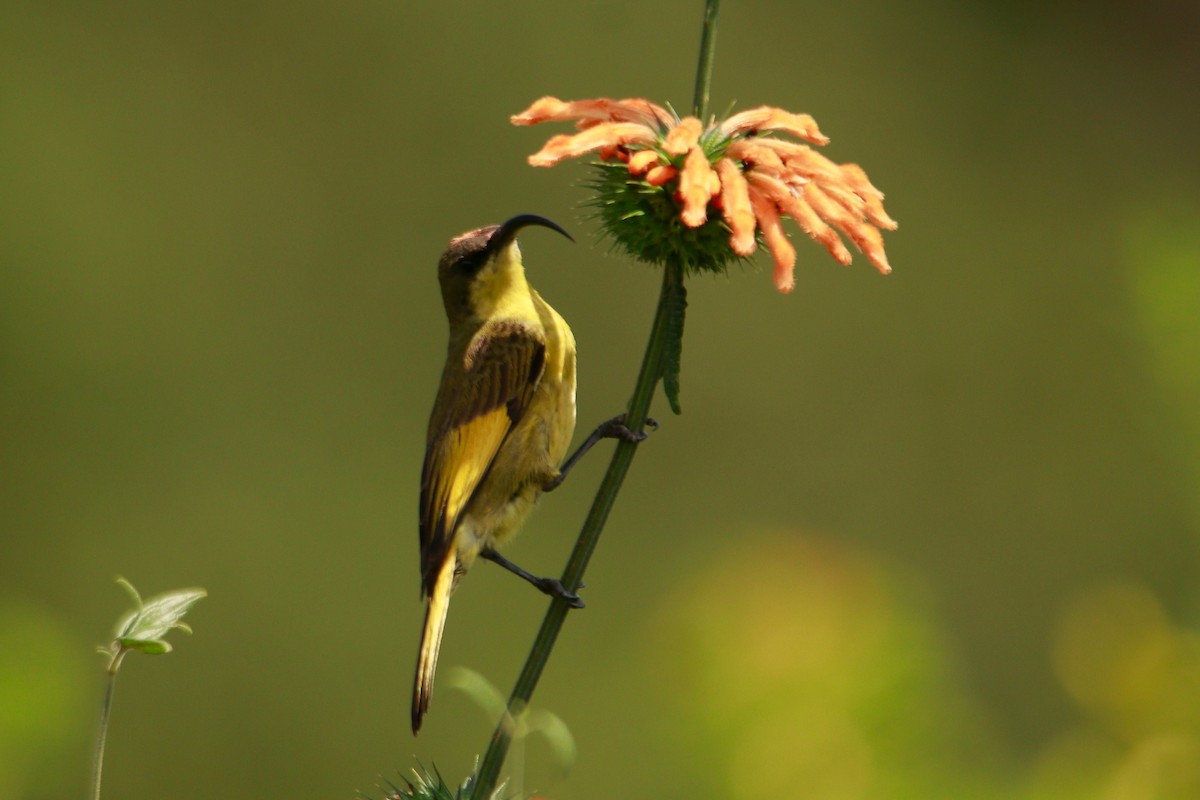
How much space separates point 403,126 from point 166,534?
271 centimetres

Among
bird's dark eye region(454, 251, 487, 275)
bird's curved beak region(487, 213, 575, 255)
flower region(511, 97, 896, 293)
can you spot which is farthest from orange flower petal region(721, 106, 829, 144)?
bird's dark eye region(454, 251, 487, 275)

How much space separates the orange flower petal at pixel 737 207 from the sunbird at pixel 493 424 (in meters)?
0.69

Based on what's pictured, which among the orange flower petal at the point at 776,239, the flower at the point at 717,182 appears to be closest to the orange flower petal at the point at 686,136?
the flower at the point at 717,182

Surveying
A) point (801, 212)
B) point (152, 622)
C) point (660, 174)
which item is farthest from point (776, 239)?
point (152, 622)

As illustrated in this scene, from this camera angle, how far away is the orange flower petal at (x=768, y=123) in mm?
1515

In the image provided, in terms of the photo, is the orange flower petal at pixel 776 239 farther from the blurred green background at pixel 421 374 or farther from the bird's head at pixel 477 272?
the blurred green background at pixel 421 374

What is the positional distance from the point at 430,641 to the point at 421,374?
200 inches

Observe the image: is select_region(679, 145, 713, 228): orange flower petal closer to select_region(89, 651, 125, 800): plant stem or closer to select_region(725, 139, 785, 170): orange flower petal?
select_region(725, 139, 785, 170): orange flower petal

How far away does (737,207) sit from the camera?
4.53 ft

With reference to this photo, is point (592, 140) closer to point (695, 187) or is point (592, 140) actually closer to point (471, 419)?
point (695, 187)

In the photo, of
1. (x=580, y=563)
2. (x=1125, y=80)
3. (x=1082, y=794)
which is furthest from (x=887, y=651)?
(x=1125, y=80)

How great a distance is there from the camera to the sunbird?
217 cm

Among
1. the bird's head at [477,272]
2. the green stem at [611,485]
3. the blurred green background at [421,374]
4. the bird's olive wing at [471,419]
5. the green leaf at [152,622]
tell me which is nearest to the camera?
the green leaf at [152,622]

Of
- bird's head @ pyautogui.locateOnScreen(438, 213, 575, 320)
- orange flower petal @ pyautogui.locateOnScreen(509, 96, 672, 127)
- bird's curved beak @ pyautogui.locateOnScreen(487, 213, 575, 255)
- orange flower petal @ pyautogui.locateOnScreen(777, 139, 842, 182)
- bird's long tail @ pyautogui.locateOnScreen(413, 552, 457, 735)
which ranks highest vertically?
orange flower petal @ pyautogui.locateOnScreen(509, 96, 672, 127)
